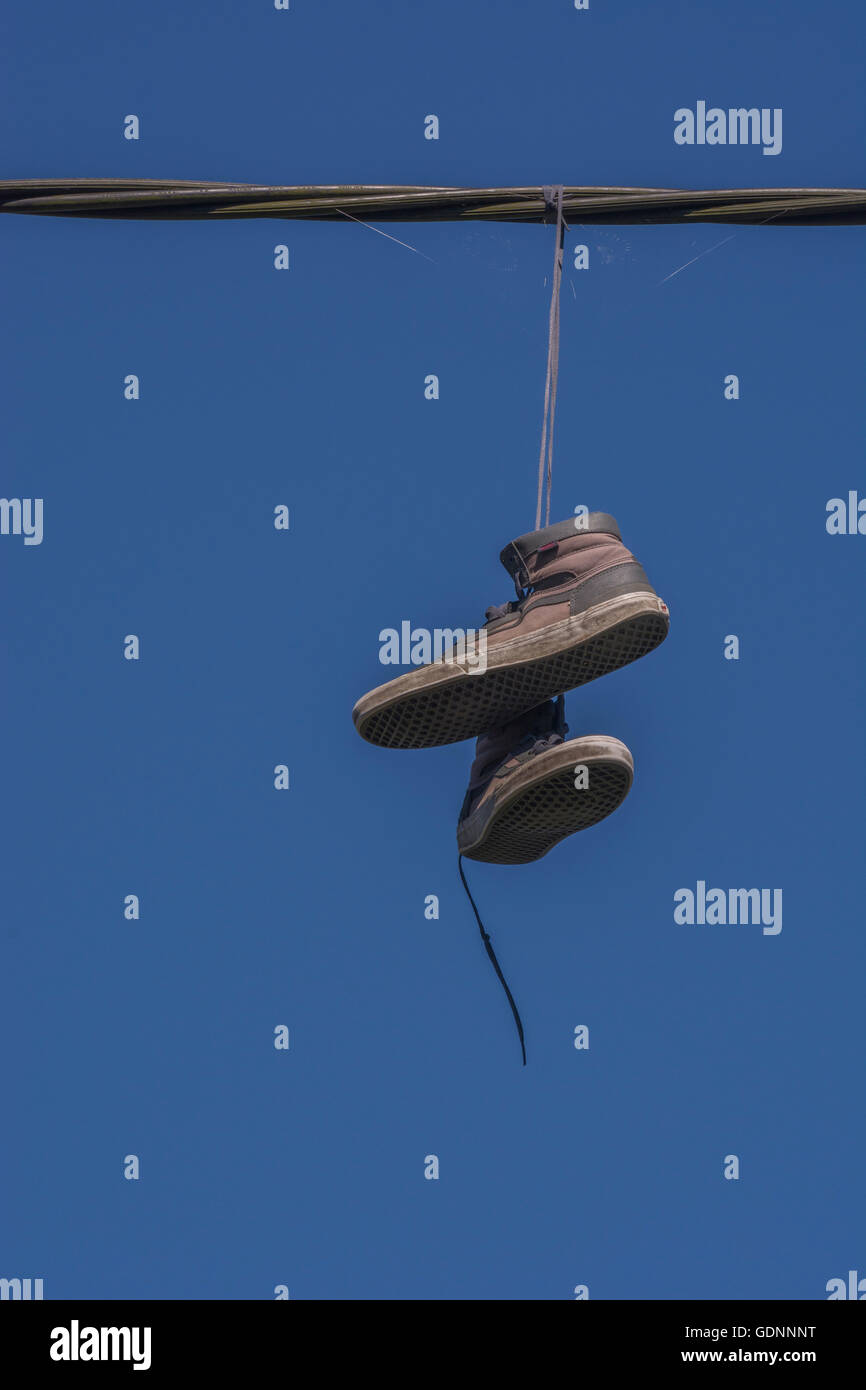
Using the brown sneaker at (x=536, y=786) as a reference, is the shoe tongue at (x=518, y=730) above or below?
above

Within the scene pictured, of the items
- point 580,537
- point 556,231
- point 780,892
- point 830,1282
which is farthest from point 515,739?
point 830,1282

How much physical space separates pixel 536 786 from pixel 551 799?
92mm

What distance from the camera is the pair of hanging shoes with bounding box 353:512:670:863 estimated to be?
3.62m

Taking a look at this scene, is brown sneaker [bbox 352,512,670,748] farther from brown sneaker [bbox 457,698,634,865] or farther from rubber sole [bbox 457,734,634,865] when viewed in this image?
rubber sole [bbox 457,734,634,865]

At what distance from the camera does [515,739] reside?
12.9 feet

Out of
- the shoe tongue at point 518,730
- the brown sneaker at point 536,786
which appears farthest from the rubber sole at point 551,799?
the shoe tongue at point 518,730

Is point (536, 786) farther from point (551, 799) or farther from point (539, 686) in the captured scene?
point (539, 686)

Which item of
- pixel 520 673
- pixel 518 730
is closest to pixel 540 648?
pixel 520 673

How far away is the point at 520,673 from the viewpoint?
12.1 feet

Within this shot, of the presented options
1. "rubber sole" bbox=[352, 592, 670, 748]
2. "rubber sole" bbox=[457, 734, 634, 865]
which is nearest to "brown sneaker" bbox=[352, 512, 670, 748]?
"rubber sole" bbox=[352, 592, 670, 748]

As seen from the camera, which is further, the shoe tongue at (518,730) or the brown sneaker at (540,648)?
the shoe tongue at (518,730)

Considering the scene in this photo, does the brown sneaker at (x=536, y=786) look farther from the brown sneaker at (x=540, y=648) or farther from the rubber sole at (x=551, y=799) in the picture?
the brown sneaker at (x=540, y=648)

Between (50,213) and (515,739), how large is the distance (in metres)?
1.76

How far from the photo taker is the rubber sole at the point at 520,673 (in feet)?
11.9
